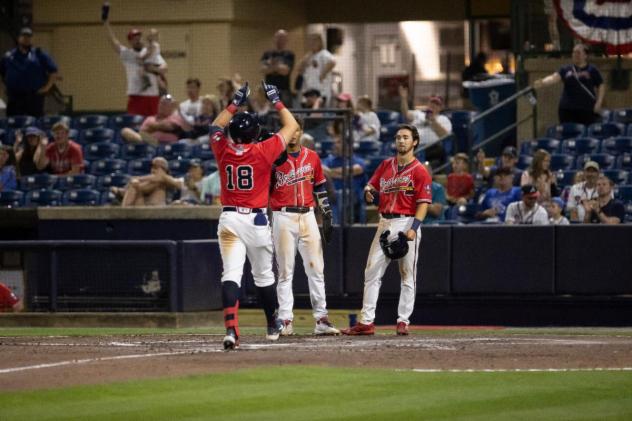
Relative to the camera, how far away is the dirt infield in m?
9.86

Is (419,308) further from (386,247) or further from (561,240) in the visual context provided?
(386,247)

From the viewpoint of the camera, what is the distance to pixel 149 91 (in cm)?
2255

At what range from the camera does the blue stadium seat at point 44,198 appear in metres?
19.5

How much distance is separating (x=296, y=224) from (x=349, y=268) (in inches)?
163

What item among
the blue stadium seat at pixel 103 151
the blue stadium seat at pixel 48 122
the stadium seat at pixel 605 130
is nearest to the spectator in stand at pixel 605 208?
the stadium seat at pixel 605 130

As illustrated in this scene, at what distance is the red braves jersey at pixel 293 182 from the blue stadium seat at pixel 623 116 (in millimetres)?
7414

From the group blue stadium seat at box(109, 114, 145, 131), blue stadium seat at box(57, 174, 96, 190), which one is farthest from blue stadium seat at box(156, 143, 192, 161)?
blue stadium seat at box(109, 114, 145, 131)

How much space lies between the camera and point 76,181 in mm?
20109

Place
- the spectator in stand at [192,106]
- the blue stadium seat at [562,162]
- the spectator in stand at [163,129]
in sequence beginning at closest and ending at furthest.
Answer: the blue stadium seat at [562,162]
the spectator in stand at [163,129]
the spectator in stand at [192,106]

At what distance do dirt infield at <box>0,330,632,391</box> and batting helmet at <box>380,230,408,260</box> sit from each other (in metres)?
0.73

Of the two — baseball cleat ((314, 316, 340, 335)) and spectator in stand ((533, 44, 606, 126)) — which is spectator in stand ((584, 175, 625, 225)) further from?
baseball cleat ((314, 316, 340, 335))

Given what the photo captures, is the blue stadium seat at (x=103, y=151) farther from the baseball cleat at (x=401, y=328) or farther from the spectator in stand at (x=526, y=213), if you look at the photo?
the baseball cleat at (x=401, y=328)

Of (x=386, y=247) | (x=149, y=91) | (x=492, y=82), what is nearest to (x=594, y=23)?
(x=492, y=82)

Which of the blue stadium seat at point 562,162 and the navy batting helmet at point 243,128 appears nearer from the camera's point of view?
the navy batting helmet at point 243,128
